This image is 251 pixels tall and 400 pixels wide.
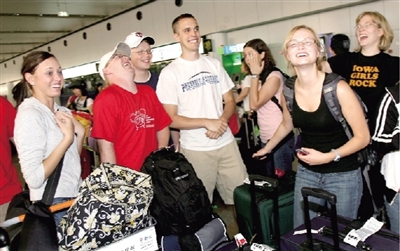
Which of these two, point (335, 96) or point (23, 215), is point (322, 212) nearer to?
point (335, 96)

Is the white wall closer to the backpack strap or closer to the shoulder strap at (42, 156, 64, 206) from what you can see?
the backpack strap

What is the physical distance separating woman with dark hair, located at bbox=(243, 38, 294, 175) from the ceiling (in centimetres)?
720

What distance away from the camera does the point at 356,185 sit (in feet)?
5.80

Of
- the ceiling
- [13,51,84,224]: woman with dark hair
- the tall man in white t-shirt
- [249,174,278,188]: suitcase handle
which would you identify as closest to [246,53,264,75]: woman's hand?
the tall man in white t-shirt

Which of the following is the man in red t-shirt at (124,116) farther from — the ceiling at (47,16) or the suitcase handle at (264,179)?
the ceiling at (47,16)

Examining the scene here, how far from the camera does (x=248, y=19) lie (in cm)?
741

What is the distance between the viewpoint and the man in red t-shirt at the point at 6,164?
207 centimetres

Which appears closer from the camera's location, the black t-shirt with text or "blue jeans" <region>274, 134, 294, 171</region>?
the black t-shirt with text

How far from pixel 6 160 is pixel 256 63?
1.99 m

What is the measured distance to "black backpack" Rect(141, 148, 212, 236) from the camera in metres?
1.59

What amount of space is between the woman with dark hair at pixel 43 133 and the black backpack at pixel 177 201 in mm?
420

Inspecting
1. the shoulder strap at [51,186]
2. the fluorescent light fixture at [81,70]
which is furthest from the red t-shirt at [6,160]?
the fluorescent light fixture at [81,70]

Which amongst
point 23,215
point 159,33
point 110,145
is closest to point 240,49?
point 159,33

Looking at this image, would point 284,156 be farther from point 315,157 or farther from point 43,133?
point 43,133
